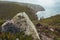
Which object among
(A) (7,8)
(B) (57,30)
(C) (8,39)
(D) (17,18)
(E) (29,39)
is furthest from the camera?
(A) (7,8)

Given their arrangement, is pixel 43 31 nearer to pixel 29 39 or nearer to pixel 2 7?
pixel 29 39

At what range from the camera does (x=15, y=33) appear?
79.7 ft

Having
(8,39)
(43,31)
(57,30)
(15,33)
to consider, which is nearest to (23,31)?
(15,33)

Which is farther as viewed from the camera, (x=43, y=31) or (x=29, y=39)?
(x=43, y=31)

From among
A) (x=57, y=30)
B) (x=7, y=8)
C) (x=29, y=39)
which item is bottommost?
(x=7, y=8)

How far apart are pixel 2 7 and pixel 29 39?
140m

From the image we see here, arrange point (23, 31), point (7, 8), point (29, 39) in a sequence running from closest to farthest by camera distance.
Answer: point (29, 39) → point (23, 31) → point (7, 8)

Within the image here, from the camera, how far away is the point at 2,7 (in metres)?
162

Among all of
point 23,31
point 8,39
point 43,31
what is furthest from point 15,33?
point 43,31

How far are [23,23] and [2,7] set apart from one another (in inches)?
5381

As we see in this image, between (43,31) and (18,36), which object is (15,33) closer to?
(18,36)

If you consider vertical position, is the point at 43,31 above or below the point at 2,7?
above

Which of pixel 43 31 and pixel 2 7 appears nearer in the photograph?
pixel 43 31

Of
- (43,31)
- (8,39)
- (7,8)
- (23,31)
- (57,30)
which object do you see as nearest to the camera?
(8,39)
